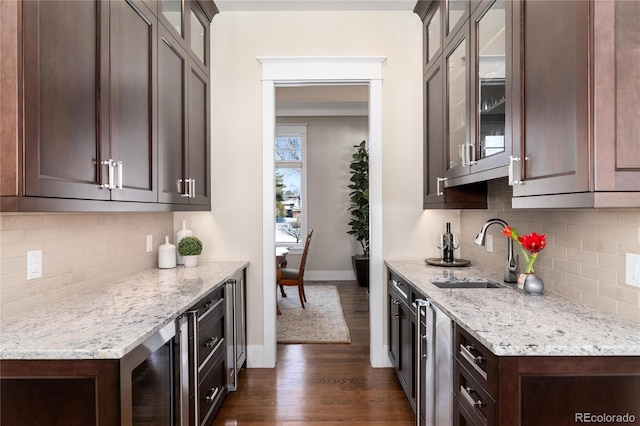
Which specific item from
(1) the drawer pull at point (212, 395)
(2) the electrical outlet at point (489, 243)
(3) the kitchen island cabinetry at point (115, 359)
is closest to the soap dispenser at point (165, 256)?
(3) the kitchen island cabinetry at point (115, 359)

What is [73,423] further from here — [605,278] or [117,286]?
[605,278]

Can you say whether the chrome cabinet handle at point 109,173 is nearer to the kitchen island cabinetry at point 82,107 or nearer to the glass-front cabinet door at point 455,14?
the kitchen island cabinetry at point 82,107

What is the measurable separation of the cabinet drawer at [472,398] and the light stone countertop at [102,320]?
3.98 feet

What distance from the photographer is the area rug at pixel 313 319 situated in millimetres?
3889

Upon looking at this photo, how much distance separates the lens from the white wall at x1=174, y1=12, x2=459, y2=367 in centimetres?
326

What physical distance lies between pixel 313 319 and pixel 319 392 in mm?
1690

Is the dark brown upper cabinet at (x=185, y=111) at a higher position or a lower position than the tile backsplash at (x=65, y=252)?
higher

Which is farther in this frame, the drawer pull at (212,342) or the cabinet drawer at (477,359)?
the drawer pull at (212,342)

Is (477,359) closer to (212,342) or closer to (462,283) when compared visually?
(462,283)

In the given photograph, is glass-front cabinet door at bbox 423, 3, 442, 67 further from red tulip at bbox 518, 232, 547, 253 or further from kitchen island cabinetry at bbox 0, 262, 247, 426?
kitchen island cabinetry at bbox 0, 262, 247, 426

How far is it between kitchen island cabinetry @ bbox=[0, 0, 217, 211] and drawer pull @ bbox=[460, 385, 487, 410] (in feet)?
Answer: 5.36

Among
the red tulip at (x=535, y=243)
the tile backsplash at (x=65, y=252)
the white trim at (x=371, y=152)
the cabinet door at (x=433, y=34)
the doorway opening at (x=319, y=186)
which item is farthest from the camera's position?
the doorway opening at (x=319, y=186)

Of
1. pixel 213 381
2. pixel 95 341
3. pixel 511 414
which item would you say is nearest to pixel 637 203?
pixel 511 414

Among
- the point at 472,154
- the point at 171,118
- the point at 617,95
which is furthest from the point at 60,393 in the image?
the point at 472,154
